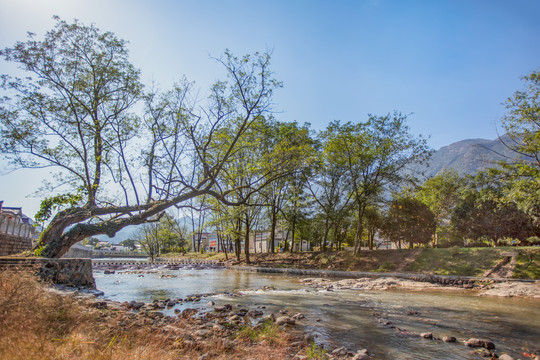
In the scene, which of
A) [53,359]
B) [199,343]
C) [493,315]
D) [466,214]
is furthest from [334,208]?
[53,359]

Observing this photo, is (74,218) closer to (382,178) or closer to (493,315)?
(493,315)

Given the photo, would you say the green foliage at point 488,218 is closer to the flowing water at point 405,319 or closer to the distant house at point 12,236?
Result: the flowing water at point 405,319

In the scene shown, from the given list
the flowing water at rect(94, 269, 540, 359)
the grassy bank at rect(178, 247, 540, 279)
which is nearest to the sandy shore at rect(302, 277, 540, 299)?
the flowing water at rect(94, 269, 540, 359)

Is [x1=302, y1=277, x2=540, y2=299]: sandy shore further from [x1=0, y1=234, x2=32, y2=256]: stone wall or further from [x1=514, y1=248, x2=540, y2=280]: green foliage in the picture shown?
[x1=0, y1=234, x2=32, y2=256]: stone wall

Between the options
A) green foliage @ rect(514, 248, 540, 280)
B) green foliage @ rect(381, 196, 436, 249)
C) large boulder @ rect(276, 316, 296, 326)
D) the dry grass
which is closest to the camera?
the dry grass

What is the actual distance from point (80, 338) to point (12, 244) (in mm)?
24598

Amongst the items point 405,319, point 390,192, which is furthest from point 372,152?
point 405,319

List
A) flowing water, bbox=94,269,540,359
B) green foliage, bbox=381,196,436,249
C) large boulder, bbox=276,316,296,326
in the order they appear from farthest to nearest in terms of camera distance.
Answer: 1. green foliage, bbox=381,196,436,249
2. large boulder, bbox=276,316,296,326
3. flowing water, bbox=94,269,540,359

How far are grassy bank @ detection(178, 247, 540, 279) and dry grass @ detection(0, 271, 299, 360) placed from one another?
816 inches

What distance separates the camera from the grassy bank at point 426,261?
20734 mm

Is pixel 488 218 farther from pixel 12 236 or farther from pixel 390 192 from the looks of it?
pixel 12 236

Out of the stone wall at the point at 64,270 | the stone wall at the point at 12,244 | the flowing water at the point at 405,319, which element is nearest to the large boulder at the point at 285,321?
the flowing water at the point at 405,319

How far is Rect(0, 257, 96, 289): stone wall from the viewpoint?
1198cm

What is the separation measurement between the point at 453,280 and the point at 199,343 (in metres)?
19.5
